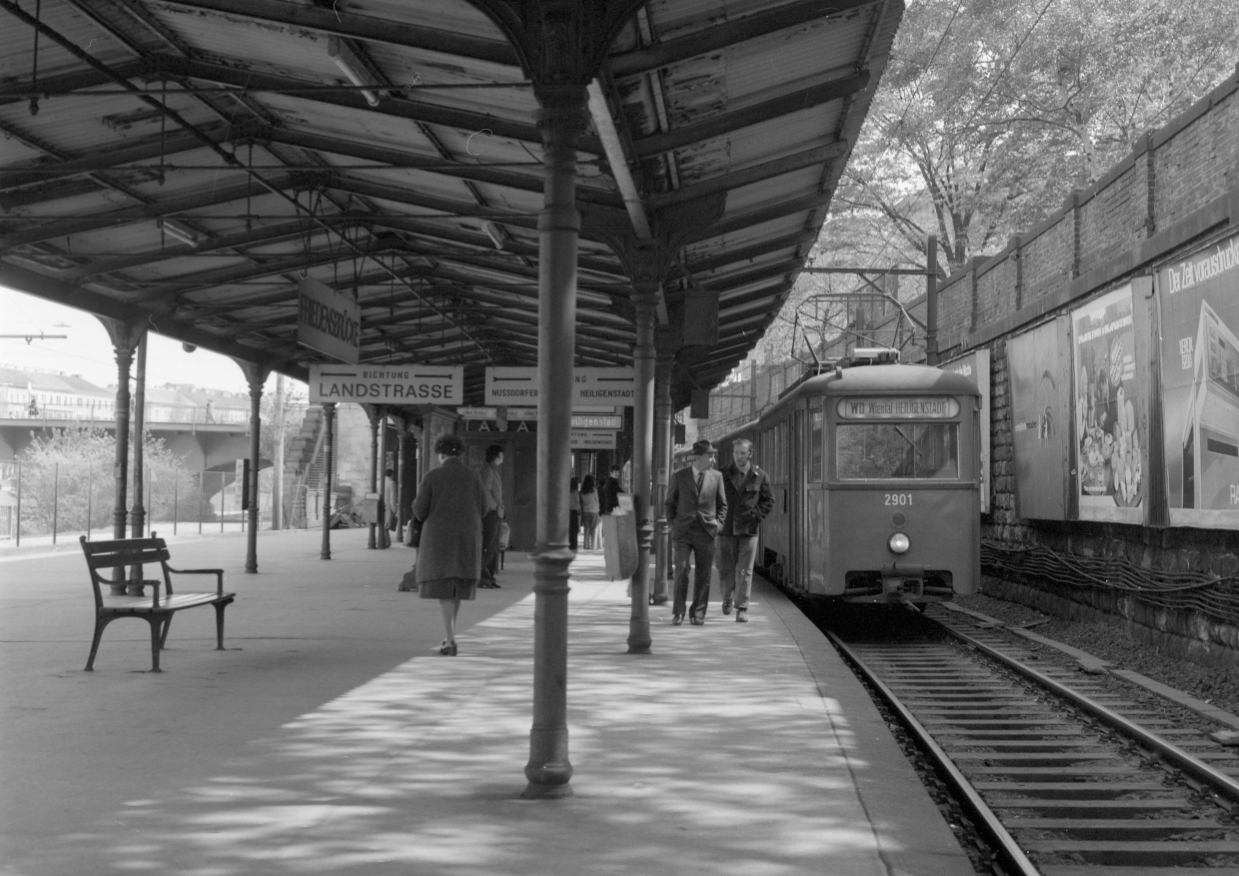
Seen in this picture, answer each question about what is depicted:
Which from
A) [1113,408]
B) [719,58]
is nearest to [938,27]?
[1113,408]

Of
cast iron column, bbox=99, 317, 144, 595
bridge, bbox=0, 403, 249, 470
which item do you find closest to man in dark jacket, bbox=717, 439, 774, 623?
cast iron column, bbox=99, 317, 144, 595

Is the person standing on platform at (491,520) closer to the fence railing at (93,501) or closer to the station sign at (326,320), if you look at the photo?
the station sign at (326,320)

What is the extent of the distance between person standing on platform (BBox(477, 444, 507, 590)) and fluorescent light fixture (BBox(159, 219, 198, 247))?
4.29 m

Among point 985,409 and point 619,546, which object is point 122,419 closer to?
point 619,546

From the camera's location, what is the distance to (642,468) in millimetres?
12008

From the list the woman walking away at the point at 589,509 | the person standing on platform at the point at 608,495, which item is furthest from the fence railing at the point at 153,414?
the person standing on platform at the point at 608,495

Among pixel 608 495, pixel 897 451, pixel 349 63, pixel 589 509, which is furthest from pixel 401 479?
pixel 349 63

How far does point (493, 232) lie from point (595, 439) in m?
12.4

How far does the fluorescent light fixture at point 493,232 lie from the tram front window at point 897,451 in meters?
4.08

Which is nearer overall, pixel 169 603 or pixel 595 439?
pixel 169 603

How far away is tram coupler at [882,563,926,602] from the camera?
14477 mm

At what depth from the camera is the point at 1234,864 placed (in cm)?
614

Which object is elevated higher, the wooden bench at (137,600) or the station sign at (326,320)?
the station sign at (326,320)

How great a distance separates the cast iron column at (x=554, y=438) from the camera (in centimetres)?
627
